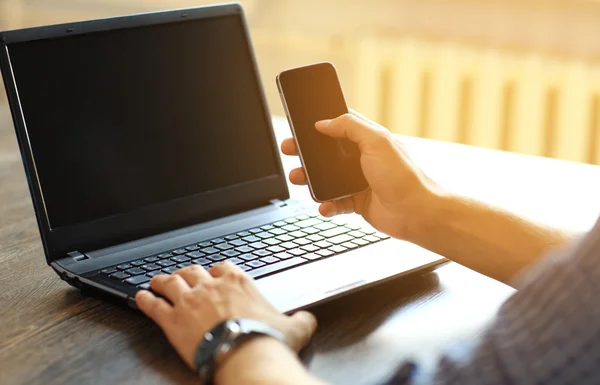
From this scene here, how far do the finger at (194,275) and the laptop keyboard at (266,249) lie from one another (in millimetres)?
48

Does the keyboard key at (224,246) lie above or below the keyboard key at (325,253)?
above

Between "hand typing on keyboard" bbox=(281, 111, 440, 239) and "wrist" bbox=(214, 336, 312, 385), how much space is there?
316 millimetres

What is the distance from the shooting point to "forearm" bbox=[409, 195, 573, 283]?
90 centimetres

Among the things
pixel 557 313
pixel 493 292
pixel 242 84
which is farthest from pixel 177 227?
pixel 557 313

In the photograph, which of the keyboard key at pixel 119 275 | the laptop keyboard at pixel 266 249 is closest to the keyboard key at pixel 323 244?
the laptop keyboard at pixel 266 249

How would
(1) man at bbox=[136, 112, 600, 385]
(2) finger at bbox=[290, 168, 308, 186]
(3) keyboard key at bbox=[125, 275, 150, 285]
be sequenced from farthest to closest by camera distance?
1. (2) finger at bbox=[290, 168, 308, 186]
2. (3) keyboard key at bbox=[125, 275, 150, 285]
3. (1) man at bbox=[136, 112, 600, 385]

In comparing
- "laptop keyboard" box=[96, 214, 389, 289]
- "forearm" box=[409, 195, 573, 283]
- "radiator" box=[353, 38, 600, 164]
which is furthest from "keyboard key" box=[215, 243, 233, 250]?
"radiator" box=[353, 38, 600, 164]

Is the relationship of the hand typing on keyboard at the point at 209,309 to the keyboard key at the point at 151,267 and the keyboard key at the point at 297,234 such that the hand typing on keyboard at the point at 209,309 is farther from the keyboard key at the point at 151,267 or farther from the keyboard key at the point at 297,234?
the keyboard key at the point at 297,234

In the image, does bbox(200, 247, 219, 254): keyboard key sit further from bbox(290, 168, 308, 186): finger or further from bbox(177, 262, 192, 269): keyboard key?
bbox(290, 168, 308, 186): finger

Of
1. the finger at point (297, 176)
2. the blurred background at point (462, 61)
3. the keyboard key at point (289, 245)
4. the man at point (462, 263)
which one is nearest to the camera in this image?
the man at point (462, 263)

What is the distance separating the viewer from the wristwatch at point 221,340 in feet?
2.26

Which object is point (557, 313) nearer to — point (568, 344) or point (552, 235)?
point (568, 344)

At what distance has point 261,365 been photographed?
0.67 m

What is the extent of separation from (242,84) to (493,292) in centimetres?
44
